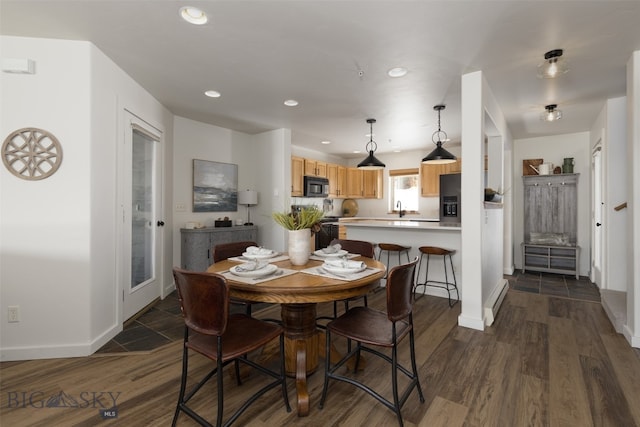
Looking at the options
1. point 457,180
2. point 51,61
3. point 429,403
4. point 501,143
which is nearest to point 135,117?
point 51,61

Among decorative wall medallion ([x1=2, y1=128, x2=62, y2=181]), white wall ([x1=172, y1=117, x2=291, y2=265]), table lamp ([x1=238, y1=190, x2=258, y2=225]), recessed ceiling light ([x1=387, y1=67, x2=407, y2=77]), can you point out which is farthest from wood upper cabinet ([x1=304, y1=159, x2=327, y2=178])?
decorative wall medallion ([x1=2, y1=128, x2=62, y2=181])

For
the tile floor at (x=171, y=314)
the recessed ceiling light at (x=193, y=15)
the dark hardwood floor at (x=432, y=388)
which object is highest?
the recessed ceiling light at (x=193, y=15)

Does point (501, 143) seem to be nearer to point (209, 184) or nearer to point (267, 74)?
point (267, 74)

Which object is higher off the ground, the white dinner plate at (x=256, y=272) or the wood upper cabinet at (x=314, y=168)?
the wood upper cabinet at (x=314, y=168)

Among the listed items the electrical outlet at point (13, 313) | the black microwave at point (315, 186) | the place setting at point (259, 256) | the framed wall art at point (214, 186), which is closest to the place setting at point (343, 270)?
the place setting at point (259, 256)

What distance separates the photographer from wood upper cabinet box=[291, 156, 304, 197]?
18.9 ft

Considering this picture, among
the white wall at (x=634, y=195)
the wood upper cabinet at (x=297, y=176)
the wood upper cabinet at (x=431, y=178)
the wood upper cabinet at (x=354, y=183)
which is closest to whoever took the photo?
the white wall at (x=634, y=195)

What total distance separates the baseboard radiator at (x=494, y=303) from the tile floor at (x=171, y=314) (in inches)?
20.1

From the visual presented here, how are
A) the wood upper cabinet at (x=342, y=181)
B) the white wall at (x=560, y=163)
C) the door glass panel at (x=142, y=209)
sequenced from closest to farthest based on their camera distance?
the door glass panel at (x=142, y=209) < the white wall at (x=560, y=163) < the wood upper cabinet at (x=342, y=181)

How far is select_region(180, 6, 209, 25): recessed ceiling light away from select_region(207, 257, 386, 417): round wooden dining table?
5.67ft

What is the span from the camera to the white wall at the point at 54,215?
230cm

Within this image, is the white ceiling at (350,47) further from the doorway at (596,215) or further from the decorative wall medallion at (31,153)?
the doorway at (596,215)

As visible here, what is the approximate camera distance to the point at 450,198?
575 cm

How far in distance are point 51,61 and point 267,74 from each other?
1.71 m
